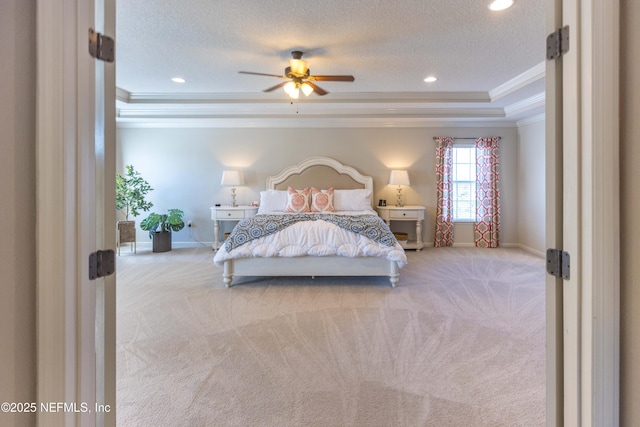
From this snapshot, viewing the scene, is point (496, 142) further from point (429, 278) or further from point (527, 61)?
point (429, 278)

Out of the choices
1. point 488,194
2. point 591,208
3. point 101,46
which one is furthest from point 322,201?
point 591,208

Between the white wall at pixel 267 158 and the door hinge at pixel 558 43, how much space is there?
499 centimetres

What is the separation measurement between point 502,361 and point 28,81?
9.01ft

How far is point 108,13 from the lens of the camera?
3.19ft

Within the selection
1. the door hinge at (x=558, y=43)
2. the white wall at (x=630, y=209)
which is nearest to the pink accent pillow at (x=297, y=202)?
the door hinge at (x=558, y=43)

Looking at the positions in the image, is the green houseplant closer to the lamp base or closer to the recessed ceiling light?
the lamp base

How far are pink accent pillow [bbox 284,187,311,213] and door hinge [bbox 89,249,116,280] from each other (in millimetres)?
4246

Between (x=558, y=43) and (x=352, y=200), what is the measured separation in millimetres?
4574

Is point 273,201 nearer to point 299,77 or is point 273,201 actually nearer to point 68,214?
point 299,77

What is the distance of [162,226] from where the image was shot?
5.56 metres

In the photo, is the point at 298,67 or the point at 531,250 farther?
the point at 531,250

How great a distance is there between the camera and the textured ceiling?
2562 mm

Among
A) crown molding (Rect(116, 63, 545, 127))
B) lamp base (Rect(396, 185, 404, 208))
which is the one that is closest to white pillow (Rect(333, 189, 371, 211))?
lamp base (Rect(396, 185, 404, 208))

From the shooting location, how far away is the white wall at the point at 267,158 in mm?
5848
